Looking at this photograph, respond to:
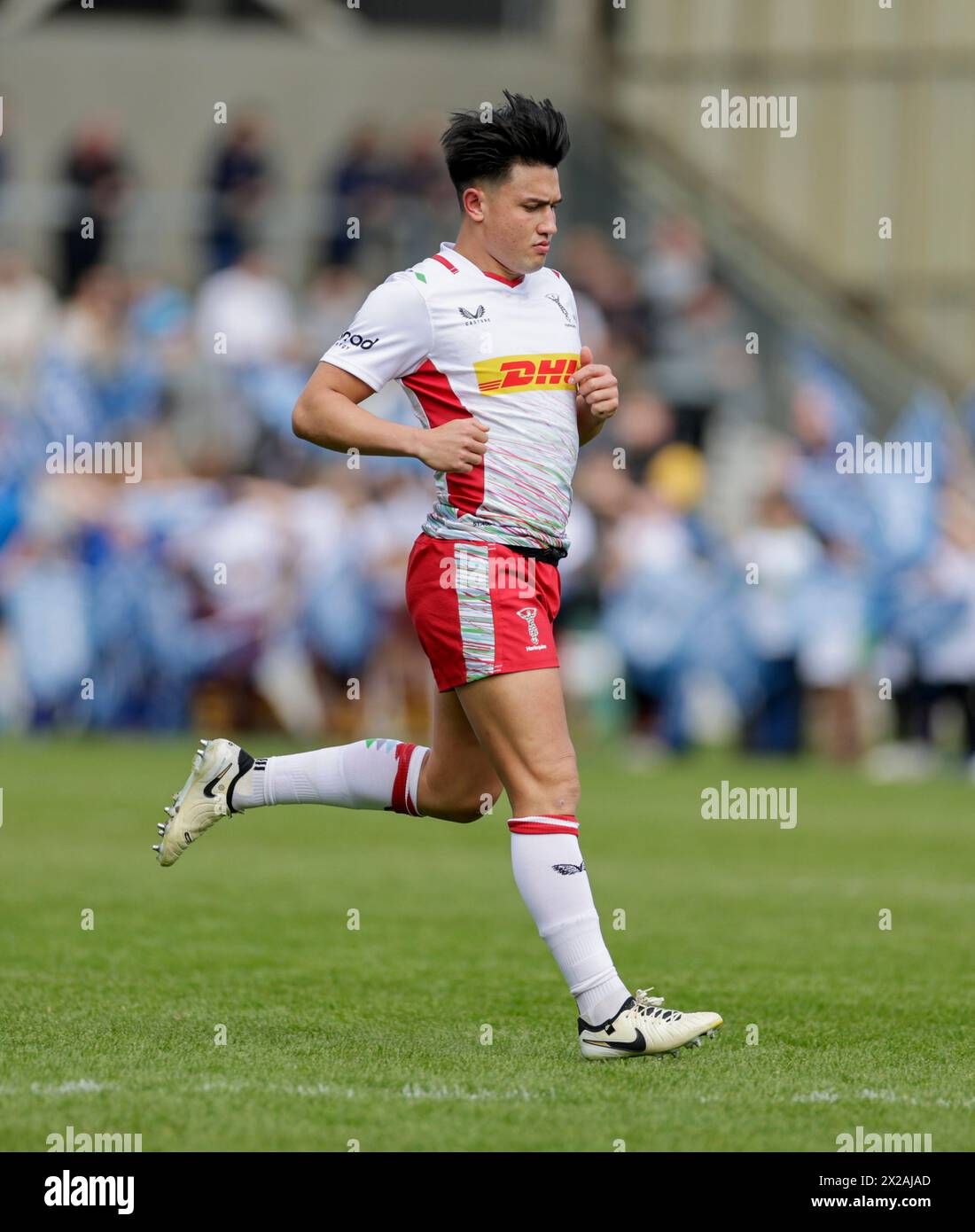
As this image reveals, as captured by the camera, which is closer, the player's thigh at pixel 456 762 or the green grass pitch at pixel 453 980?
the green grass pitch at pixel 453 980

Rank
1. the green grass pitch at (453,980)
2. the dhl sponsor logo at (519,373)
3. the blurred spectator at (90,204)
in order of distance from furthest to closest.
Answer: the blurred spectator at (90,204)
the dhl sponsor logo at (519,373)
the green grass pitch at (453,980)

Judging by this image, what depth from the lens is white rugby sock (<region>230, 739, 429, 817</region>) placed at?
22.2ft

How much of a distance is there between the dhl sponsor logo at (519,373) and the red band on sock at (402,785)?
118 centimetres

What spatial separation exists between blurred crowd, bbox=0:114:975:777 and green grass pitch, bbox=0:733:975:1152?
4356 millimetres

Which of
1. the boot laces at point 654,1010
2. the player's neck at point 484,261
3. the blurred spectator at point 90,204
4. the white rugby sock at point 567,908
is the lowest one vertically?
the boot laces at point 654,1010

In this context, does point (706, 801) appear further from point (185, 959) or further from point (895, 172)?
point (895, 172)

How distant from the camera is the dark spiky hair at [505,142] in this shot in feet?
20.7

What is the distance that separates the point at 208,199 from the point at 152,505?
4.70 metres

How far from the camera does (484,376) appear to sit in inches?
250

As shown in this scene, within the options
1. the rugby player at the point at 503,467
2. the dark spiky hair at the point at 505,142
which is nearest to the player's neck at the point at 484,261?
the rugby player at the point at 503,467

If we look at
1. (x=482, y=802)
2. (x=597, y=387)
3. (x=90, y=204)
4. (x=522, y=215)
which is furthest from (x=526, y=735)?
(x=90, y=204)

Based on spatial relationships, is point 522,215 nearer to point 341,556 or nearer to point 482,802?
point 482,802

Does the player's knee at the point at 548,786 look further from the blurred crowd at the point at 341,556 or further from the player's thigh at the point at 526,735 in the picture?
the blurred crowd at the point at 341,556

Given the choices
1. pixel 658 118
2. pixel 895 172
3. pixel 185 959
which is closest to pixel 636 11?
pixel 658 118
